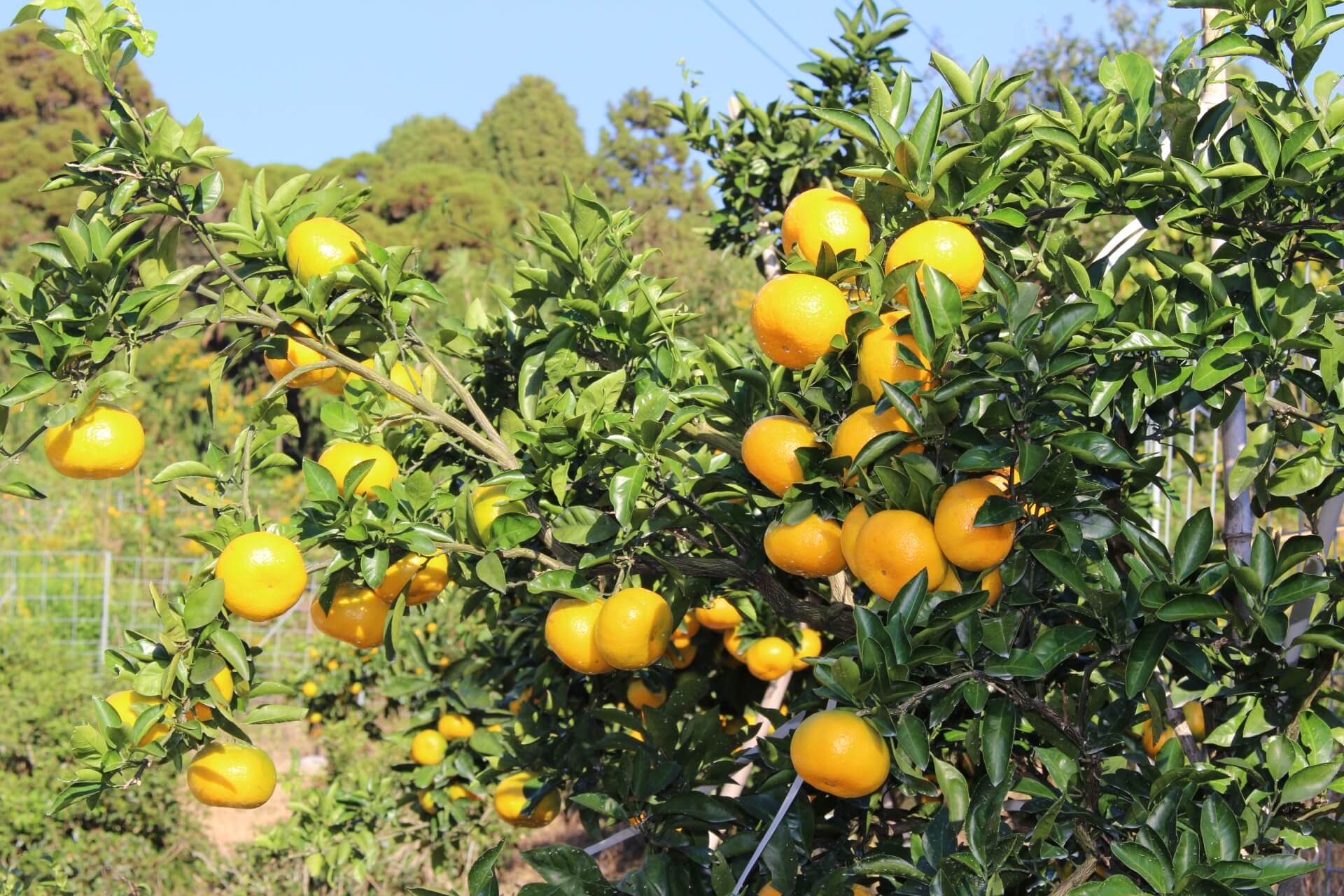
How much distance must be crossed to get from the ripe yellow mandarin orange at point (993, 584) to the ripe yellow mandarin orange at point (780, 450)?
20cm

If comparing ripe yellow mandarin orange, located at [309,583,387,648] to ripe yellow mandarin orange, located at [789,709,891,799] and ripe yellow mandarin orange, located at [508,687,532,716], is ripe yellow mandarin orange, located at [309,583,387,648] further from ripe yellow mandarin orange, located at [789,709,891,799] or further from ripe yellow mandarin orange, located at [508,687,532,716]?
ripe yellow mandarin orange, located at [508,687,532,716]

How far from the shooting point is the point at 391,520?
3.75ft

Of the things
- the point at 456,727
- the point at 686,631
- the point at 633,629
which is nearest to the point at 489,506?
the point at 633,629

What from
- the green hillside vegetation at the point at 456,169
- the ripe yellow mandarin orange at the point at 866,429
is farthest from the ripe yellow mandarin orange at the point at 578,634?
the green hillside vegetation at the point at 456,169

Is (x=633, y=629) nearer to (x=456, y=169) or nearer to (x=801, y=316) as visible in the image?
(x=801, y=316)

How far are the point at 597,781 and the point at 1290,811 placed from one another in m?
0.97

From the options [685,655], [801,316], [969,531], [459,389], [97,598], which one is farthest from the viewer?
[97,598]

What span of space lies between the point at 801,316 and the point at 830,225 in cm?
12

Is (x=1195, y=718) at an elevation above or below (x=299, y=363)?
below

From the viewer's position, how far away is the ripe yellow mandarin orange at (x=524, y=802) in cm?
179

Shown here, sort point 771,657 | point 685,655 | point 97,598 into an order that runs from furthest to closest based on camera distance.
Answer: point 97,598 < point 685,655 < point 771,657

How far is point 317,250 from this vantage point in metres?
1.25

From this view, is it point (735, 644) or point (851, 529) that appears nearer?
point (851, 529)

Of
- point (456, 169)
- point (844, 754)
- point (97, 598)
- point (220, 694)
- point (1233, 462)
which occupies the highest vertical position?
point (456, 169)
